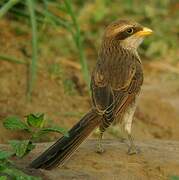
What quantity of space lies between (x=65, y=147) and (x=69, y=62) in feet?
13.8

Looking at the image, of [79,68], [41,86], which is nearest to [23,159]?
[41,86]

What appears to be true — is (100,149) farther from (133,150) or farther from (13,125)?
(13,125)

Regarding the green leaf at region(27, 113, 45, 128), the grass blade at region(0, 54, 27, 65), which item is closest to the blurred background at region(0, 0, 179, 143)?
the grass blade at region(0, 54, 27, 65)

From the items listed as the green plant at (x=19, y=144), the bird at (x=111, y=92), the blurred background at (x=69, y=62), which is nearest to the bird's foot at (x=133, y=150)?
the bird at (x=111, y=92)

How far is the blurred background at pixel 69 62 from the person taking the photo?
27.2 ft

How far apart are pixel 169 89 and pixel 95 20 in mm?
2234

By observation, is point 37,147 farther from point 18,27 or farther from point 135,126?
point 18,27

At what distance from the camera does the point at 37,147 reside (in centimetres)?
627

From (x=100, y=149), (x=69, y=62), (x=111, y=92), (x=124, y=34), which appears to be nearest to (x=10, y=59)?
(x=69, y=62)

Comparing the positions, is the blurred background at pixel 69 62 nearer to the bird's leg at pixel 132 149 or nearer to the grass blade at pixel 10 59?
the grass blade at pixel 10 59

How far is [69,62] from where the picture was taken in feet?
32.4

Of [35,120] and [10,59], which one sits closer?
[35,120]

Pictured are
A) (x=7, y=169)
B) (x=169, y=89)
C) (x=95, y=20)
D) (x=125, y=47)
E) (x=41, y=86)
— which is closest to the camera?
(x=7, y=169)

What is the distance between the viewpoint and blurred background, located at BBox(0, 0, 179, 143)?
8.30 meters
